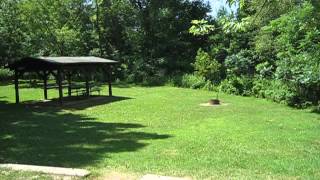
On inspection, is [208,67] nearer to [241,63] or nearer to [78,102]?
[241,63]

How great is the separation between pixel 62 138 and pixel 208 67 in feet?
63.9

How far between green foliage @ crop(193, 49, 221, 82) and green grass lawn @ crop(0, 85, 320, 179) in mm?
9479

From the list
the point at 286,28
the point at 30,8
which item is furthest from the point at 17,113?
the point at 30,8

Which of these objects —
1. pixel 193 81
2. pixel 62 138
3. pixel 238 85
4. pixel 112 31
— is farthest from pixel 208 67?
pixel 62 138

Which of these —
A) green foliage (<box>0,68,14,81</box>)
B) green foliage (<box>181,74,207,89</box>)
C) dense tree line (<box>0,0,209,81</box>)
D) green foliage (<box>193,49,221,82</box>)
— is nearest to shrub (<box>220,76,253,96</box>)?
green foliage (<box>193,49,221,82</box>)

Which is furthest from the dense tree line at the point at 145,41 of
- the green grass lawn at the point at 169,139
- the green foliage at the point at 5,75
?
the green grass lawn at the point at 169,139

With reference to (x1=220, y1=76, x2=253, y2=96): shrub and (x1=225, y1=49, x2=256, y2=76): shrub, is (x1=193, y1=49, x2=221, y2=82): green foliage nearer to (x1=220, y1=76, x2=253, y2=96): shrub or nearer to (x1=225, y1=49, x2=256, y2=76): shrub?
(x1=225, y1=49, x2=256, y2=76): shrub

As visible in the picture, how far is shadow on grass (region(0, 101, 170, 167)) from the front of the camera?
998 cm

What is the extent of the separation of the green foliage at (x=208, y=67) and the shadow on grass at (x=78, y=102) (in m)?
7.95

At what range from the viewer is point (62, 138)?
12.8 meters

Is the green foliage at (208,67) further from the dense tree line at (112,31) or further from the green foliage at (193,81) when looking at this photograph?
the dense tree line at (112,31)

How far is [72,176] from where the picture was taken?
7.68 metres

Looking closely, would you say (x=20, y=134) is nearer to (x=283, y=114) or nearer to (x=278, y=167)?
(x=278, y=167)

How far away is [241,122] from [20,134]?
23.9 ft
